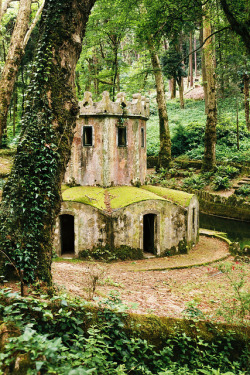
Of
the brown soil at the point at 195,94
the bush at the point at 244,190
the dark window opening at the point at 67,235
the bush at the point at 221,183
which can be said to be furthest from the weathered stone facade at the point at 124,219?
the brown soil at the point at 195,94

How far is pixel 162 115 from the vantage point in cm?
2617

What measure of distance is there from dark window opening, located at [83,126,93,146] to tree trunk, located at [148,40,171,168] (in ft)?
31.6

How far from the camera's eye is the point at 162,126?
26797 millimetres

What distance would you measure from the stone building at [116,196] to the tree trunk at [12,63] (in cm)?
610

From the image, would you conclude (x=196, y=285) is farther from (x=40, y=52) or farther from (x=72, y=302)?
(x=40, y=52)

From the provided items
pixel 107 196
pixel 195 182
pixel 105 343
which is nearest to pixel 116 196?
pixel 107 196

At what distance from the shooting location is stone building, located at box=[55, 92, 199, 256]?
46.4 feet

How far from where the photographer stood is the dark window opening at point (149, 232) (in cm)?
1525

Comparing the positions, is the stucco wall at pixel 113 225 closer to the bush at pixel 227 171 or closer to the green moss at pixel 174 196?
the green moss at pixel 174 196

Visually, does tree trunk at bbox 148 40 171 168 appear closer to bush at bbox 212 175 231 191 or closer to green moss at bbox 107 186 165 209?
bush at bbox 212 175 231 191

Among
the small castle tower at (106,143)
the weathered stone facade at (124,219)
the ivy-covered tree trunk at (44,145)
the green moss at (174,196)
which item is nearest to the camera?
the ivy-covered tree trunk at (44,145)

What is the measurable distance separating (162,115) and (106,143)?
11.7 m

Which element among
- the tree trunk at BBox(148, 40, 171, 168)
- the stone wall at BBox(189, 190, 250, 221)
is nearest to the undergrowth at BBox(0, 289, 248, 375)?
the stone wall at BBox(189, 190, 250, 221)

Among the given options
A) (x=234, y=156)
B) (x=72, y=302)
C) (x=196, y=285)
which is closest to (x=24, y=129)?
(x=72, y=302)
